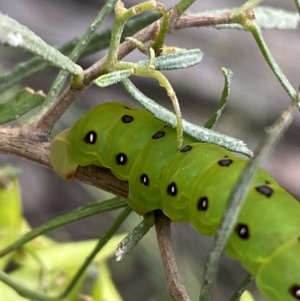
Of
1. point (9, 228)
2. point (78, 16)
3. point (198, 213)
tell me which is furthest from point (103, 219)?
point (198, 213)

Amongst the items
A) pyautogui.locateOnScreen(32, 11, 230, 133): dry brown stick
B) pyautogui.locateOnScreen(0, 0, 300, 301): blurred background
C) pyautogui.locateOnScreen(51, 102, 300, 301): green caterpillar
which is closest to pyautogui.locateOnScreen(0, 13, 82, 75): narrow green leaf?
pyautogui.locateOnScreen(32, 11, 230, 133): dry brown stick

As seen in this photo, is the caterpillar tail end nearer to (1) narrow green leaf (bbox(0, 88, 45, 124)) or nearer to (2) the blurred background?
(1) narrow green leaf (bbox(0, 88, 45, 124))

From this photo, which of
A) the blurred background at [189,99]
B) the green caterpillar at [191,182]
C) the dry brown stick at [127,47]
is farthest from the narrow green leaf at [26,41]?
the blurred background at [189,99]

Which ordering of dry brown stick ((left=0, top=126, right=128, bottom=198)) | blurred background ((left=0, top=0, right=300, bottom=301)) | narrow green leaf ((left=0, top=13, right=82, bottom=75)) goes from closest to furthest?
narrow green leaf ((left=0, top=13, right=82, bottom=75)) < dry brown stick ((left=0, top=126, right=128, bottom=198)) < blurred background ((left=0, top=0, right=300, bottom=301))

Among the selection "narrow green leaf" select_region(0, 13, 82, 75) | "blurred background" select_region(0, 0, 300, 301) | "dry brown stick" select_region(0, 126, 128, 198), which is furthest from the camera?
"blurred background" select_region(0, 0, 300, 301)

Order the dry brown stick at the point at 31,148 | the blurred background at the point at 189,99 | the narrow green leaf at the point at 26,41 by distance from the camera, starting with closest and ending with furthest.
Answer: the narrow green leaf at the point at 26,41 → the dry brown stick at the point at 31,148 → the blurred background at the point at 189,99

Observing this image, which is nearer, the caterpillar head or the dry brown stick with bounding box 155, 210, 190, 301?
the dry brown stick with bounding box 155, 210, 190, 301

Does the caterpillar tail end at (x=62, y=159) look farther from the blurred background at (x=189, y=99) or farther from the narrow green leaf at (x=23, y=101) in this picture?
the blurred background at (x=189, y=99)

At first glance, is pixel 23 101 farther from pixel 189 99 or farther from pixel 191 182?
pixel 189 99
